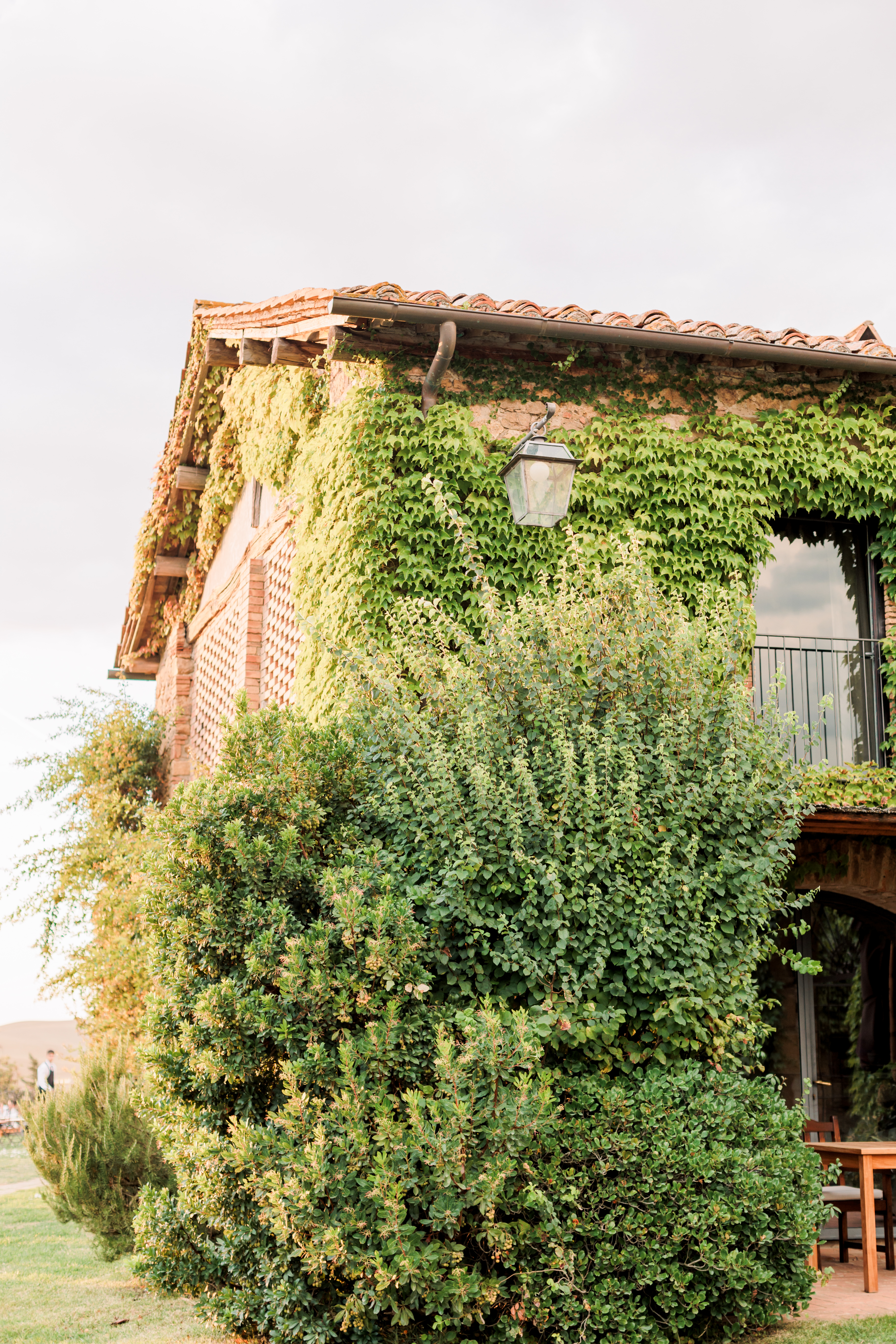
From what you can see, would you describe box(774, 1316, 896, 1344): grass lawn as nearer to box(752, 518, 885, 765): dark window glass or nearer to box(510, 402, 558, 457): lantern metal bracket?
box(752, 518, 885, 765): dark window glass

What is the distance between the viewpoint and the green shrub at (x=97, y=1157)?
718 cm

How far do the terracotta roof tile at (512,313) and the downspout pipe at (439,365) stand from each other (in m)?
0.16

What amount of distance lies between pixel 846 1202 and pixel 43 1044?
54691 mm

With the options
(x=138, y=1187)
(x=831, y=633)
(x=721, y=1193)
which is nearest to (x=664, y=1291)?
(x=721, y=1193)

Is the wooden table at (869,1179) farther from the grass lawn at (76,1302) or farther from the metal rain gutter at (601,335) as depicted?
the metal rain gutter at (601,335)

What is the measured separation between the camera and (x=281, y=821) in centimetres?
534

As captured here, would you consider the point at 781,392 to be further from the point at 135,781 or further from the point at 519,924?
the point at 135,781

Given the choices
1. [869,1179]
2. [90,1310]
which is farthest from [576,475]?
[90,1310]

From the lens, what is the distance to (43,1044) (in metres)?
54.8

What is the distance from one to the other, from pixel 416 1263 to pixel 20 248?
21.9 metres

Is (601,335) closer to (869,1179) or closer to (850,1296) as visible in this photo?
(869,1179)

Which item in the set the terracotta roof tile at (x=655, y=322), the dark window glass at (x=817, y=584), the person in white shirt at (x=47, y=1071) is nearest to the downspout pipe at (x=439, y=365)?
the terracotta roof tile at (x=655, y=322)

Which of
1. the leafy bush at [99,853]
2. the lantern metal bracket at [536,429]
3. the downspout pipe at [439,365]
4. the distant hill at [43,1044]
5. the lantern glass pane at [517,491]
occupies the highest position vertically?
the downspout pipe at [439,365]

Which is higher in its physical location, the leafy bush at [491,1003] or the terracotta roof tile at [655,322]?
the terracotta roof tile at [655,322]
